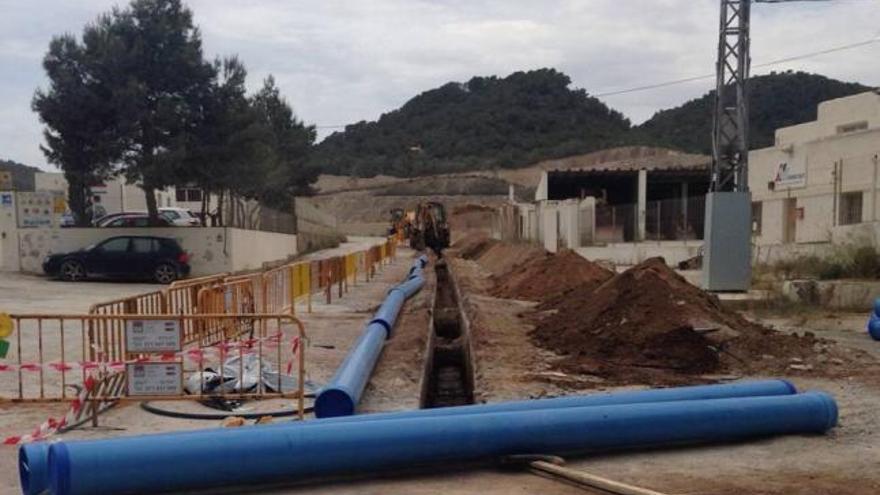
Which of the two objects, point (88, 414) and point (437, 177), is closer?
point (88, 414)

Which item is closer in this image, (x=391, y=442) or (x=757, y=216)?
(x=391, y=442)

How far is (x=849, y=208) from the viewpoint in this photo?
2562cm

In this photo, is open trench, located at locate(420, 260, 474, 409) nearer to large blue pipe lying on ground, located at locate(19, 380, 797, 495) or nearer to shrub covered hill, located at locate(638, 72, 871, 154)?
large blue pipe lying on ground, located at locate(19, 380, 797, 495)

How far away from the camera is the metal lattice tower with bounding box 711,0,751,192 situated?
19.7 meters

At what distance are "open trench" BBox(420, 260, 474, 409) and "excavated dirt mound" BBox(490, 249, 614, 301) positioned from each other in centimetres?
177

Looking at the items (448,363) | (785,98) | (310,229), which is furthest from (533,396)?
(785,98)

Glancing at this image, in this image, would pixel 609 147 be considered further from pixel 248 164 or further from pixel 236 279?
pixel 236 279

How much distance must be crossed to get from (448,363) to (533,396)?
21.6 feet

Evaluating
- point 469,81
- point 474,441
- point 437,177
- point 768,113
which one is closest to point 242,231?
point 474,441

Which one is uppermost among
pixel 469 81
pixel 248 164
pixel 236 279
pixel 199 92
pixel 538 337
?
pixel 469 81

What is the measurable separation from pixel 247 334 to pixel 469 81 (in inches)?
4922

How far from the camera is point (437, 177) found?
11138 centimetres

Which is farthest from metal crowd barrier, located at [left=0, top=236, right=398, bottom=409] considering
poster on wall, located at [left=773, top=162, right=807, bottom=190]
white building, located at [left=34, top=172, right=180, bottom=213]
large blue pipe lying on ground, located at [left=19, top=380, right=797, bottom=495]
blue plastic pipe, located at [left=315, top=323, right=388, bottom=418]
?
white building, located at [left=34, top=172, right=180, bottom=213]

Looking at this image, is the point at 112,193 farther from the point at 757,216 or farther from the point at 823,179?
the point at 823,179
